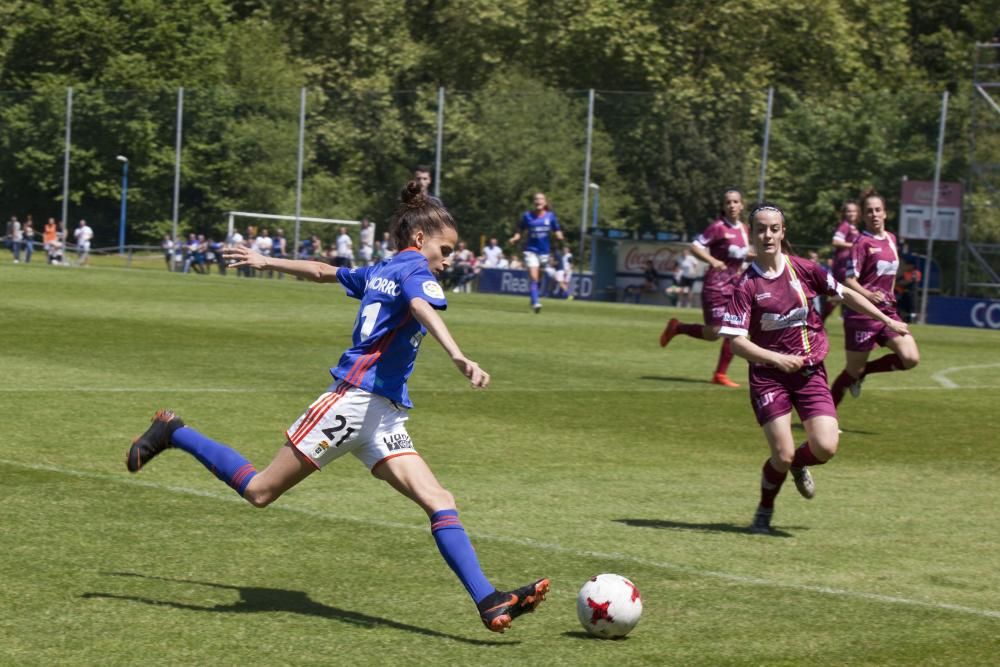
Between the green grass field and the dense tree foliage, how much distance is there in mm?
27376

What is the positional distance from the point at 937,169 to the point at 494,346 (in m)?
22.4

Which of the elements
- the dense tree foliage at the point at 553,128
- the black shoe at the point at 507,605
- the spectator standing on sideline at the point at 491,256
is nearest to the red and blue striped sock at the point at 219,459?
the black shoe at the point at 507,605

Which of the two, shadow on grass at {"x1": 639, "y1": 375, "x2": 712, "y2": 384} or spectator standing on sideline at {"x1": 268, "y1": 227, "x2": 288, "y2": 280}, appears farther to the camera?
spectator standing on sideline at {"x1": 268, "y1": 227, "x2": 288, "y2": 280}

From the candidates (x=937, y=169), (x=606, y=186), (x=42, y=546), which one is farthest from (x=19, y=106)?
(x=42, y=546)

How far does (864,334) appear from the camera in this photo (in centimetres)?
1504

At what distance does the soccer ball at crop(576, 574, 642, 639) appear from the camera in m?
6.72

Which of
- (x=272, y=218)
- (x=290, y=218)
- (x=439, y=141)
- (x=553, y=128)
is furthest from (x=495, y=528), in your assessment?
(x=272, y=218)

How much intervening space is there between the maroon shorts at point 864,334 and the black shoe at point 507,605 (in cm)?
886

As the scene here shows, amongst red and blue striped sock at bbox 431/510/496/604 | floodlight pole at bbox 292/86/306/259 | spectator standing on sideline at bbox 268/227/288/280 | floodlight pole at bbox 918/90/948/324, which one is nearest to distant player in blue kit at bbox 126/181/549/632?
red and blue striped sock at bbox 431/510/496/604

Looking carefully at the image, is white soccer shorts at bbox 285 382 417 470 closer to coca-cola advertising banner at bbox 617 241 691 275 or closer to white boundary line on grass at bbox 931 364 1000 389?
white boundary line on grass at bbox 931 364 1000 389

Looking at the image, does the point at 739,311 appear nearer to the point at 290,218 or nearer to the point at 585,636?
the point at 585,636

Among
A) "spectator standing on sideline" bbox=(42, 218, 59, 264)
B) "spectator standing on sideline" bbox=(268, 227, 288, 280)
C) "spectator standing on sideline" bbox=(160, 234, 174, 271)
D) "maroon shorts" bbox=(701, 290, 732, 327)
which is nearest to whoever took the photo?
"maroon shorts" bbox=(701, 290, 732, 327)

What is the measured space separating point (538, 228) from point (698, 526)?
21461 mm

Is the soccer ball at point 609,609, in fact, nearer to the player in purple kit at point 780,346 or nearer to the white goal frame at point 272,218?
the player in purple kit at point 780,346
